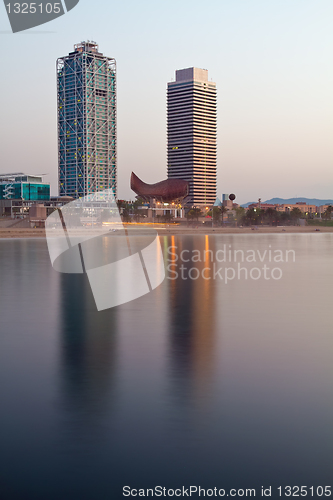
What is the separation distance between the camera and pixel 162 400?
23.6 ft

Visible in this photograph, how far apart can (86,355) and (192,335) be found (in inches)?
112

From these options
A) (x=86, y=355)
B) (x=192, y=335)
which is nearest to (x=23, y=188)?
(x=192, y=335)

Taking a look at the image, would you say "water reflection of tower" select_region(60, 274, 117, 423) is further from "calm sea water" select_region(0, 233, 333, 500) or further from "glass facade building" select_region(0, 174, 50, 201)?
"glass facade building" select_region(0, 174, 50, 201)

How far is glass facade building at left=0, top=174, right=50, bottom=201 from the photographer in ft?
621

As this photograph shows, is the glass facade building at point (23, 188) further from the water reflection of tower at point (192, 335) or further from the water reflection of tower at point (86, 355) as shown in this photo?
the water reflection of tower at point (86, 355)

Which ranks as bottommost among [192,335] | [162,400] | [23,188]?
[192,335]

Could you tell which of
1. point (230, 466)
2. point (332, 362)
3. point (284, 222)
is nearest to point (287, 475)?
point (230, 466)

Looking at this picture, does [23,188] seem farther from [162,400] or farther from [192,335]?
[162,400]

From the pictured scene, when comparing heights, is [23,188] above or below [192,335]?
above

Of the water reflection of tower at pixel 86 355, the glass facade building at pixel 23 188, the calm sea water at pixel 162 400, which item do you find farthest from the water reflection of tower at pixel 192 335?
the glass facade building at pixel 23 188

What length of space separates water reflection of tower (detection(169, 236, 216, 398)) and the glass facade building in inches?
6948

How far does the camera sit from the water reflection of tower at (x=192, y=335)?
8.21 metres

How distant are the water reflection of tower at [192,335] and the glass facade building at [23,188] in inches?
6948

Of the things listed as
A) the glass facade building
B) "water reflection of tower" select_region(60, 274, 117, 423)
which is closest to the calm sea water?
"water reflection of tower" select_region(60, 274, 117, 423)
